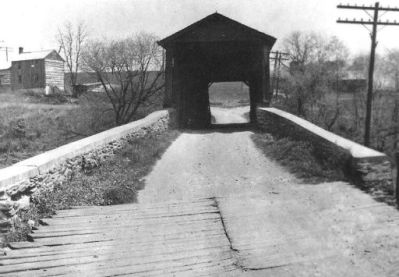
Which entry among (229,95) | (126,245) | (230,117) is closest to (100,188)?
(126,245)

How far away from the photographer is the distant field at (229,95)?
190 feet

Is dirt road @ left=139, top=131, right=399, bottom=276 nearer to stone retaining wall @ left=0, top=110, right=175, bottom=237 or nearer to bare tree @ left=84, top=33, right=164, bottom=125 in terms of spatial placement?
stone retaining wall @ left=0, top=110, right=175, bottom=237

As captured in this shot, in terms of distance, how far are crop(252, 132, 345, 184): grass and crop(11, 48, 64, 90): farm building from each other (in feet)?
117

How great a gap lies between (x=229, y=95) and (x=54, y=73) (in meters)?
30.1

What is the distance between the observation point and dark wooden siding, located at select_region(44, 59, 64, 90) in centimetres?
4241

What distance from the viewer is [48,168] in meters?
6.56

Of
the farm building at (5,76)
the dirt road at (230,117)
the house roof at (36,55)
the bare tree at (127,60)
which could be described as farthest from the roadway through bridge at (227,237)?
the farm building at (5,76)

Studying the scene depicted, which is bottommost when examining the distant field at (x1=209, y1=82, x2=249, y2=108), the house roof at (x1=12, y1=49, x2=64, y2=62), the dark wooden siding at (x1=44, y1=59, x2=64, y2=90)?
the distant field at (x1=209, y1=82, x2=249, y2=108)

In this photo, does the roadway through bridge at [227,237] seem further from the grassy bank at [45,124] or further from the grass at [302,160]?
the grassy bank at [45,124]

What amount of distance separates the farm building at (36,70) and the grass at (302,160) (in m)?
35.7

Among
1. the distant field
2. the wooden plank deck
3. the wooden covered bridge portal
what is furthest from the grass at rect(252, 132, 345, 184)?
Answer: the distant field

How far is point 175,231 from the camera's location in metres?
5.66

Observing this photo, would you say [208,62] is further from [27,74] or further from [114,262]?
[27,74]

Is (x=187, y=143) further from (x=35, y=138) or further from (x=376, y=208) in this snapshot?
(x=35, y=138)
